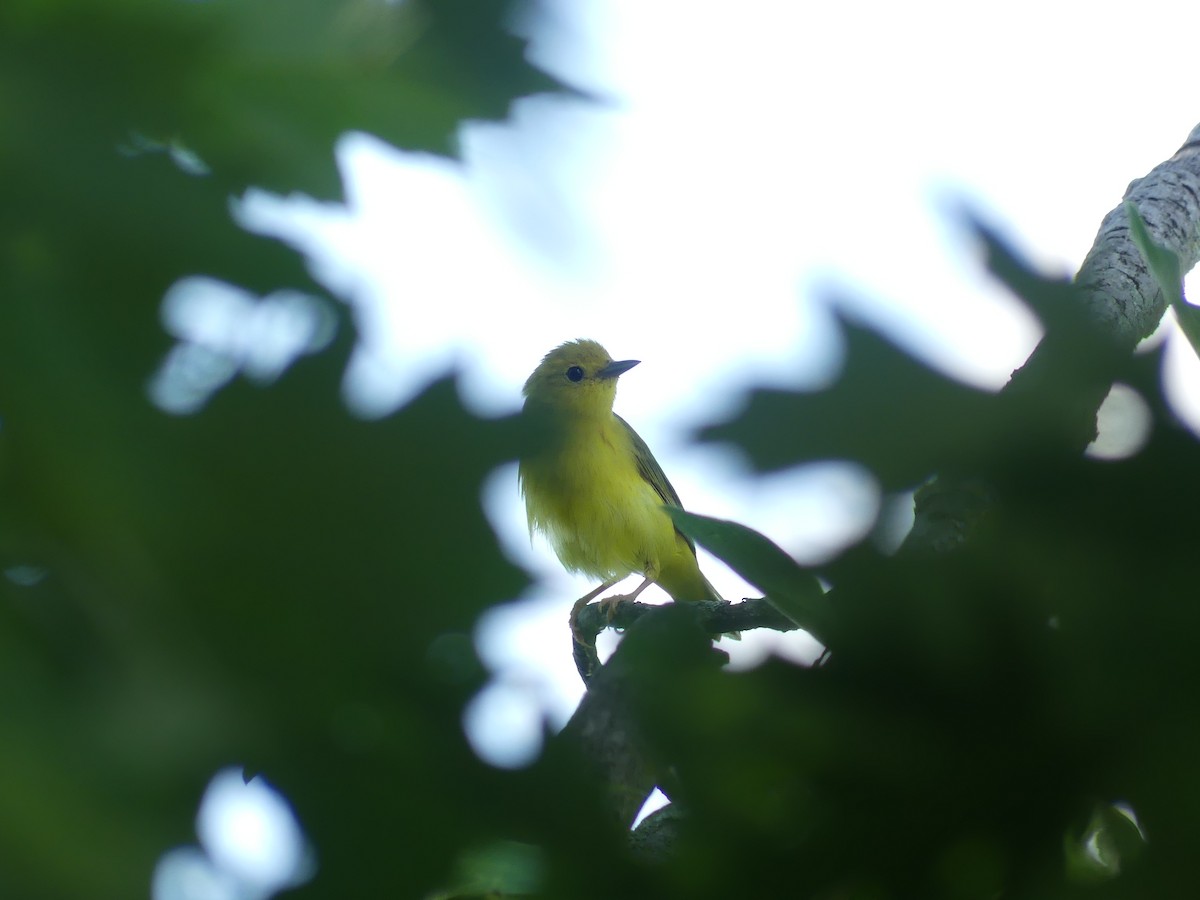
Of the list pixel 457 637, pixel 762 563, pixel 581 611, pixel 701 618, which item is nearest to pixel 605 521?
pixel 581 611

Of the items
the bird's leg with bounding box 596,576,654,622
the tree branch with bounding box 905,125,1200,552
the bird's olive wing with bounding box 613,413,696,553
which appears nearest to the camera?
the tree branch with bounding box 905,125,1200,552

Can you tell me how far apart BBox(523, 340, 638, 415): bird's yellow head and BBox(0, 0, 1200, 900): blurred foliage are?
6.54 metres

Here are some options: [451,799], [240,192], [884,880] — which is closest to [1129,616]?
[884,880]

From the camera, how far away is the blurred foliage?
614 mm

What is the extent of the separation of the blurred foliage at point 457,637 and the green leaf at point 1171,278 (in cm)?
13

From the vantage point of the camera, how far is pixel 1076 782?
2.41 ft

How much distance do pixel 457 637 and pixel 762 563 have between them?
0.24 m

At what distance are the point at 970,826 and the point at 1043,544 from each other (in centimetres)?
18

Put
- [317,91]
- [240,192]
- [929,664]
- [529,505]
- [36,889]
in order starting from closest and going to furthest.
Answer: [36,889]
[929,664]
[240,192]
[317,91]
[529,505]

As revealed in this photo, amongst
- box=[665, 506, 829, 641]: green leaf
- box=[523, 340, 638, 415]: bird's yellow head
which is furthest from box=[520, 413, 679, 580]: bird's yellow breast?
box=[665, 506, 829, 641]: green leaf

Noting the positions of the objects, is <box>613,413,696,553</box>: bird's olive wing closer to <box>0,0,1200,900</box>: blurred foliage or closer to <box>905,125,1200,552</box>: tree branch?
<box>905,125,1200,552</box>: tree branch

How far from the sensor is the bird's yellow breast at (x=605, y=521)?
6723 millimetres

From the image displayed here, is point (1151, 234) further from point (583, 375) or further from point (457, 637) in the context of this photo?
point (583, 375)

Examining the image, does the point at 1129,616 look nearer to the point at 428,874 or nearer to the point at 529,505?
the point at 428,874
